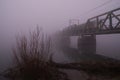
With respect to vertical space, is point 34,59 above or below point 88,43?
above

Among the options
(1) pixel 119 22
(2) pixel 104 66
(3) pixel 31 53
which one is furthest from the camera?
(1) pixel 119 22

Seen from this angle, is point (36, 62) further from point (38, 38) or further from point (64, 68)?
point (64, 68)

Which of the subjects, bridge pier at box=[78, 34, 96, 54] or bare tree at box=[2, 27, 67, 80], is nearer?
bare tree at box=[2, 27, 67, 80]

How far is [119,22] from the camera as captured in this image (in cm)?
1753

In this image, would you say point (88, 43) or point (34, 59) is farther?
point (88, 43)

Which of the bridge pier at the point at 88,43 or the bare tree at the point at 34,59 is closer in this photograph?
the bare tree at the point at 34,59

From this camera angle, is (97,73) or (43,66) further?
(97,73)

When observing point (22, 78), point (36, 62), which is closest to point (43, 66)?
point (36, 62)

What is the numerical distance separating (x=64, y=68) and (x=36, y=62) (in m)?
2.98

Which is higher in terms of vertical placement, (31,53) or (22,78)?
(31,53)

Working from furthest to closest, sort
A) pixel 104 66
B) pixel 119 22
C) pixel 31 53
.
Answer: pixel 119 22, pixel 104 66, pixel 31 53

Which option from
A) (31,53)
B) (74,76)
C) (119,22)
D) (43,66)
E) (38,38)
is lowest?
(74,76)

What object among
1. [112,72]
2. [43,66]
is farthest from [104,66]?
[43,66]

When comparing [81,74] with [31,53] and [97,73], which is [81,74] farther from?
[31,53]
